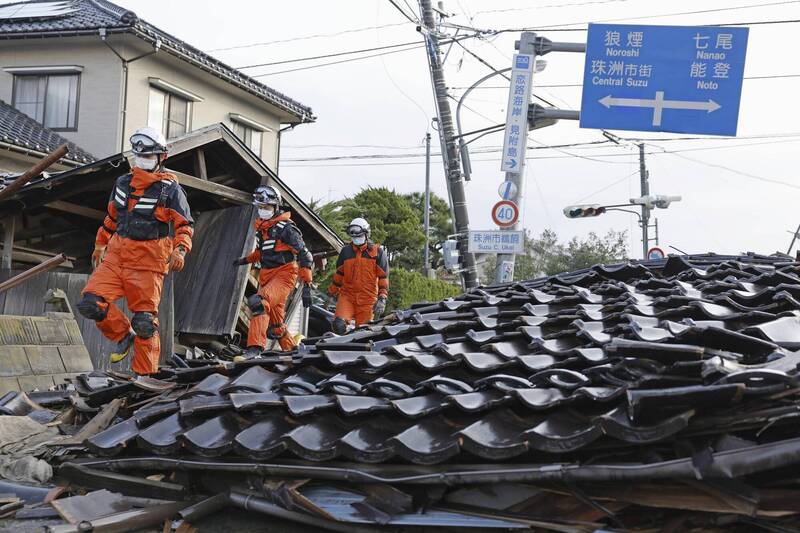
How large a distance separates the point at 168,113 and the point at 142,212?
11.7 metres

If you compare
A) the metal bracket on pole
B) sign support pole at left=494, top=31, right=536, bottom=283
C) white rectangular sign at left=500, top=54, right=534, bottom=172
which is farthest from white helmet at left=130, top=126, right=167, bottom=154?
the metal bracket on pole

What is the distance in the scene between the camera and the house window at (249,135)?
19969 millimetres

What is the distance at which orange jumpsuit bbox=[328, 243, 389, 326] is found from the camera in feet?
38.8

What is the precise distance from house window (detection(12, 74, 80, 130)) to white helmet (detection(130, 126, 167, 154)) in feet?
36.3

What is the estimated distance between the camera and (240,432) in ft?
11.2

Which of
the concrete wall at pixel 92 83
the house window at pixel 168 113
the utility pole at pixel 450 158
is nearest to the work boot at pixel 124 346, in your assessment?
the utility pole at pixel 450 158

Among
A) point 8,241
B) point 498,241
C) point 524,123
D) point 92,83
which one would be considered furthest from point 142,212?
point 92,83

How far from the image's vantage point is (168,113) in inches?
704

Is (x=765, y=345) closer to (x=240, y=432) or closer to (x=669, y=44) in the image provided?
(x=240, y=432)

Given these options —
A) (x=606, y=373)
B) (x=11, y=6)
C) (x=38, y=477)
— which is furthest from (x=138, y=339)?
(x=11, y=6)

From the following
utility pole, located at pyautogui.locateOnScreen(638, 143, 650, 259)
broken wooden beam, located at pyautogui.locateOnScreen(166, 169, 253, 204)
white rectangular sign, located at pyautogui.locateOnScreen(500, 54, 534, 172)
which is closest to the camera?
broken wooden beam, located at pyautogui.locateOnScreen(166, 169, 253, 204)

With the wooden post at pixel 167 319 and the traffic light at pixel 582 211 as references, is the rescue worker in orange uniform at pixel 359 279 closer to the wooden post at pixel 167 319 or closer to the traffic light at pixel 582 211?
the wooden post at pixel 167 319

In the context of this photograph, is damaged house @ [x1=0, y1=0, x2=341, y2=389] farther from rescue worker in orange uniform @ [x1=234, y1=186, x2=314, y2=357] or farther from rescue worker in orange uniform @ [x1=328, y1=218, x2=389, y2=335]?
rescue worker in orange uniform @ [x1=234, y1=186, x2=314, y2=357]

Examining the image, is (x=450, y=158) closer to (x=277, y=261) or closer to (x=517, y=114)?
(x=517, y=114)
